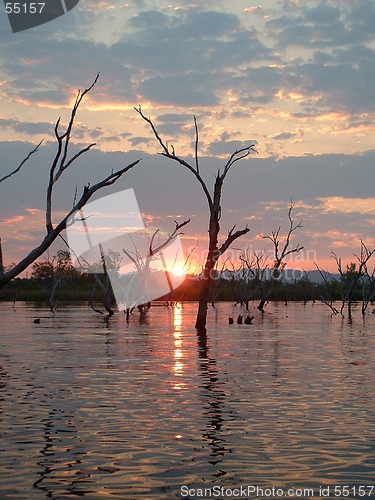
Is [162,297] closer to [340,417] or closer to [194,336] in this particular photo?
[194,336]

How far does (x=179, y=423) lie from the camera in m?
10.8

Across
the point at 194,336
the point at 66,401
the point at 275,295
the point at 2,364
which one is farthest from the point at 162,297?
the point at 66,401

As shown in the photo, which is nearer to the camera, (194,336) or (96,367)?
(96,367)

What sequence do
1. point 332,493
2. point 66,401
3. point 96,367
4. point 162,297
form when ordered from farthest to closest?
point 162,297 → point 96,367 → point 66,401 → point 332,493

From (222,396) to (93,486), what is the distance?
6.01 m

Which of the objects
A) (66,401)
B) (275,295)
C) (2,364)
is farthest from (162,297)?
(66,401)

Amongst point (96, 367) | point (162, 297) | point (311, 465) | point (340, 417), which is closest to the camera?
point (311, 465)

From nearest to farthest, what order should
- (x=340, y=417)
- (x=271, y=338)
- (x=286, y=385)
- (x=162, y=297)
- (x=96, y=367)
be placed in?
(x=340, y=417)
(x=286, y=385)
(x=96, y=367)
(x=271, y=338)
(x=162, y=297)

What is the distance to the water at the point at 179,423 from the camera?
786cm

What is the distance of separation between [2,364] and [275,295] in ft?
287

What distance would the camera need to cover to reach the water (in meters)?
7.86

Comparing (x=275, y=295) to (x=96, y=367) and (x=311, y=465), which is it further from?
(x=311, y=465)

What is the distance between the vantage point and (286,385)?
14867 mm

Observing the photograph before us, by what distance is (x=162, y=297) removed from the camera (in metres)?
103
